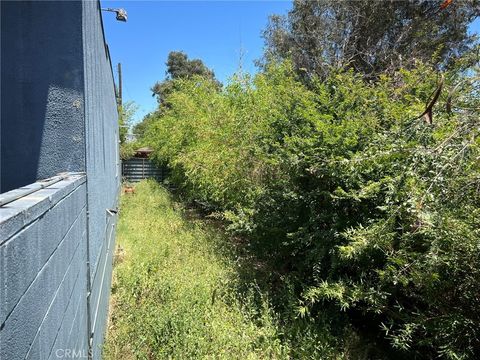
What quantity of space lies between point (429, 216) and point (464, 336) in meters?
1.57

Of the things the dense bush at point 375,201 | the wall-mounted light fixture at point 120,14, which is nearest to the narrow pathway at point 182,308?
the dense bush at point 375,201

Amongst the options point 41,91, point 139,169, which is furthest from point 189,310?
point 139,169

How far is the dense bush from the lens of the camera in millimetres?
3129

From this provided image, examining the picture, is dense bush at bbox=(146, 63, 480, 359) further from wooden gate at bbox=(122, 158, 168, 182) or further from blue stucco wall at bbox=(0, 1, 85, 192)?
wooden gate at bbox=(122, 158, 168, 182)

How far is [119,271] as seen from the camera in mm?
6191

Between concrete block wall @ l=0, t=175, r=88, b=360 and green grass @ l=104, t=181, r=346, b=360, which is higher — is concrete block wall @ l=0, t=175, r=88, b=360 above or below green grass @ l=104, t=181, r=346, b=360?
above

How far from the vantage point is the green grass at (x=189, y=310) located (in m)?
3.94

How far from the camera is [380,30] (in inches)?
686

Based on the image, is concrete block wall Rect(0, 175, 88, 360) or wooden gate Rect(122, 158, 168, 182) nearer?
concrete block wall Rect(0, 175, 88, 360)

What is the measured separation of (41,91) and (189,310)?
3015mm

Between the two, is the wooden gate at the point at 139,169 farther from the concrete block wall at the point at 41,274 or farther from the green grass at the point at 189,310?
the concrete block wall at the point at 41,274

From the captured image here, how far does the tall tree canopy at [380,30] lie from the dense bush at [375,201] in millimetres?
11151

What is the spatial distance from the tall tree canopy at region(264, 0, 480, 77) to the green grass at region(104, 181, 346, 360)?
40.7 ft

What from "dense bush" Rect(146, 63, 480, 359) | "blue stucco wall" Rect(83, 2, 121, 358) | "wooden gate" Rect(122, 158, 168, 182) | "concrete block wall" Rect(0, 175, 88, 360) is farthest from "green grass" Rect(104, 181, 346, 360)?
"wooden gate" Rect(122, 158, 168, 182)
